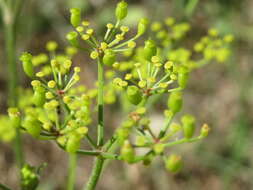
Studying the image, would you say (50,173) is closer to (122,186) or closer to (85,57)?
(122,186)

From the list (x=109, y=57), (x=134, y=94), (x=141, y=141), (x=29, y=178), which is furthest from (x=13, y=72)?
(x=141, y=141)

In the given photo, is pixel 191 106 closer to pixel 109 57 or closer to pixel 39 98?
pixel 109 57

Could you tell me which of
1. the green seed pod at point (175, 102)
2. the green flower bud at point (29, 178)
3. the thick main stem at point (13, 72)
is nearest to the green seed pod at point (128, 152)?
the green seed pod at point (175, 102)

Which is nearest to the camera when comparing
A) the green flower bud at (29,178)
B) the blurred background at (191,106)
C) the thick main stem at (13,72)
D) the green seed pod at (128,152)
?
the green seed pod at (128,152)

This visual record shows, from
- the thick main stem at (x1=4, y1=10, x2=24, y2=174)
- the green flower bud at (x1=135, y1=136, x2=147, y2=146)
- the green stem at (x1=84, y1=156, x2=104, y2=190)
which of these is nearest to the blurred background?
the thick main stem at (x1=4, y1=10, x2=24, y2=174)

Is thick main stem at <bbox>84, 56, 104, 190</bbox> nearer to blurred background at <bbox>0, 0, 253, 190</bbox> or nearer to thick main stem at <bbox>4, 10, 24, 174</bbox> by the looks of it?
thick main stem at <bbox>4, 10, 24, 174</bbox>

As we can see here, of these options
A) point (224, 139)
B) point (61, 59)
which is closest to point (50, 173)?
point (224, 139)

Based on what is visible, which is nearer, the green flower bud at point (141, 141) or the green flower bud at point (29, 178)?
the green flower bud at point (141, 141)

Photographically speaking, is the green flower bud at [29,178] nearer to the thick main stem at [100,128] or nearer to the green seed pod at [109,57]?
the thick main stem at [100,128]
